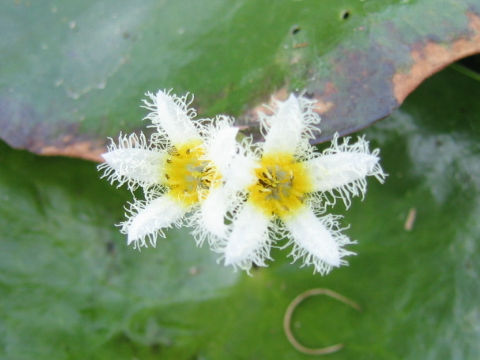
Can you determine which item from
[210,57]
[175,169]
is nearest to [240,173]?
[175,169]

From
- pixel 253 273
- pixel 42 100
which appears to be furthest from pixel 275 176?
pixel 42 100

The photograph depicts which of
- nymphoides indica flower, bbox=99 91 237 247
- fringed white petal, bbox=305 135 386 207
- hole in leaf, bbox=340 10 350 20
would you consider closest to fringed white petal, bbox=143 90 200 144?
nymphoides indica flower, bbox=99 91 237 247

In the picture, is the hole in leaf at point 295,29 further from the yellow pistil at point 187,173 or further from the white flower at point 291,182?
the yellow pistil at point 187,173

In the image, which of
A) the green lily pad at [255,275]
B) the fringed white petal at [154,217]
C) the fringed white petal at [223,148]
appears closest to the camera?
the fringed white petal at [223,148]

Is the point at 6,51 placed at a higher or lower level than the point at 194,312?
higher

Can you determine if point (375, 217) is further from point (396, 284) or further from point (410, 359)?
point (410, 359)

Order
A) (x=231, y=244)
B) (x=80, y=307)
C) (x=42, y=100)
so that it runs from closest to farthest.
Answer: (x=231, y=244)
(x=42, y=100)
(x=80, y=307)

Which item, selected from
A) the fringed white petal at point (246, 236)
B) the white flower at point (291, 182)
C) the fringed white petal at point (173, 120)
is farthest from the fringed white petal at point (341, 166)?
the fringed white petal at point (173, 120)
